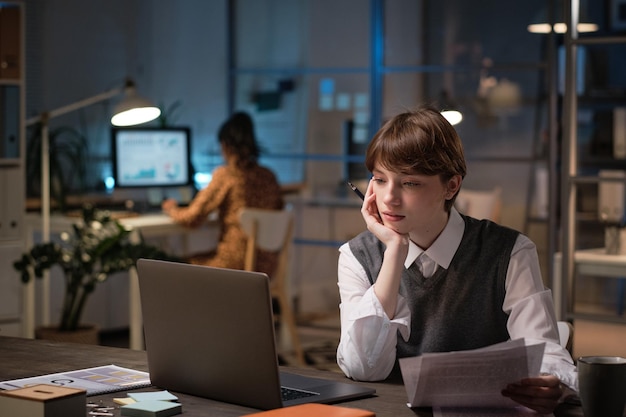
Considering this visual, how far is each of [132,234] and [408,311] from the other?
10.3 ft

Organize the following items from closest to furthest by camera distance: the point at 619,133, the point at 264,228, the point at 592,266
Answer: the point at 592,266 < the point at 264,228 < the point at 619,133

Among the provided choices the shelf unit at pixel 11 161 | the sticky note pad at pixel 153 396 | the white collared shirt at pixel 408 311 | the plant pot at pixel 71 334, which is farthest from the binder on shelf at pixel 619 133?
the sticky note pad at pixel 153 396

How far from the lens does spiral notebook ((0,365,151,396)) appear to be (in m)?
1.92

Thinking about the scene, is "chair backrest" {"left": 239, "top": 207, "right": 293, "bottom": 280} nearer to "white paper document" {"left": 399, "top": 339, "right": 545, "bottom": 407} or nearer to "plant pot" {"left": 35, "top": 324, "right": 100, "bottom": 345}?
"plant pot" {"left": 35, "top": 324, "right": 100, "bottom": 345}

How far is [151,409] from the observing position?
1.71 m

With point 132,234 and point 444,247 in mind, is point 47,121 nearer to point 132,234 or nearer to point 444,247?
point 132,234

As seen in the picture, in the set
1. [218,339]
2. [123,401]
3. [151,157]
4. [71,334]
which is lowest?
[71,334]

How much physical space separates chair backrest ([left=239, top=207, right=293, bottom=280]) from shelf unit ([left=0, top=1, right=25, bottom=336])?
3.58ft

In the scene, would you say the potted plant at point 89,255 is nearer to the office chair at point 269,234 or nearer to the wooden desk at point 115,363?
the office chair at point 269,234

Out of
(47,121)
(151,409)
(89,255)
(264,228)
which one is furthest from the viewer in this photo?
(264,228)

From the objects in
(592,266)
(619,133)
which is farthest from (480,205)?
(592,266)

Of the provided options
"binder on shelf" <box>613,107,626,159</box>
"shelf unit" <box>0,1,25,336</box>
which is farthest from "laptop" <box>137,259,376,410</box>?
"binder on shelf" <box>613,107,626,159</box>

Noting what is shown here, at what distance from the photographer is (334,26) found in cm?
657

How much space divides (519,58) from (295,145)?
1657mm
